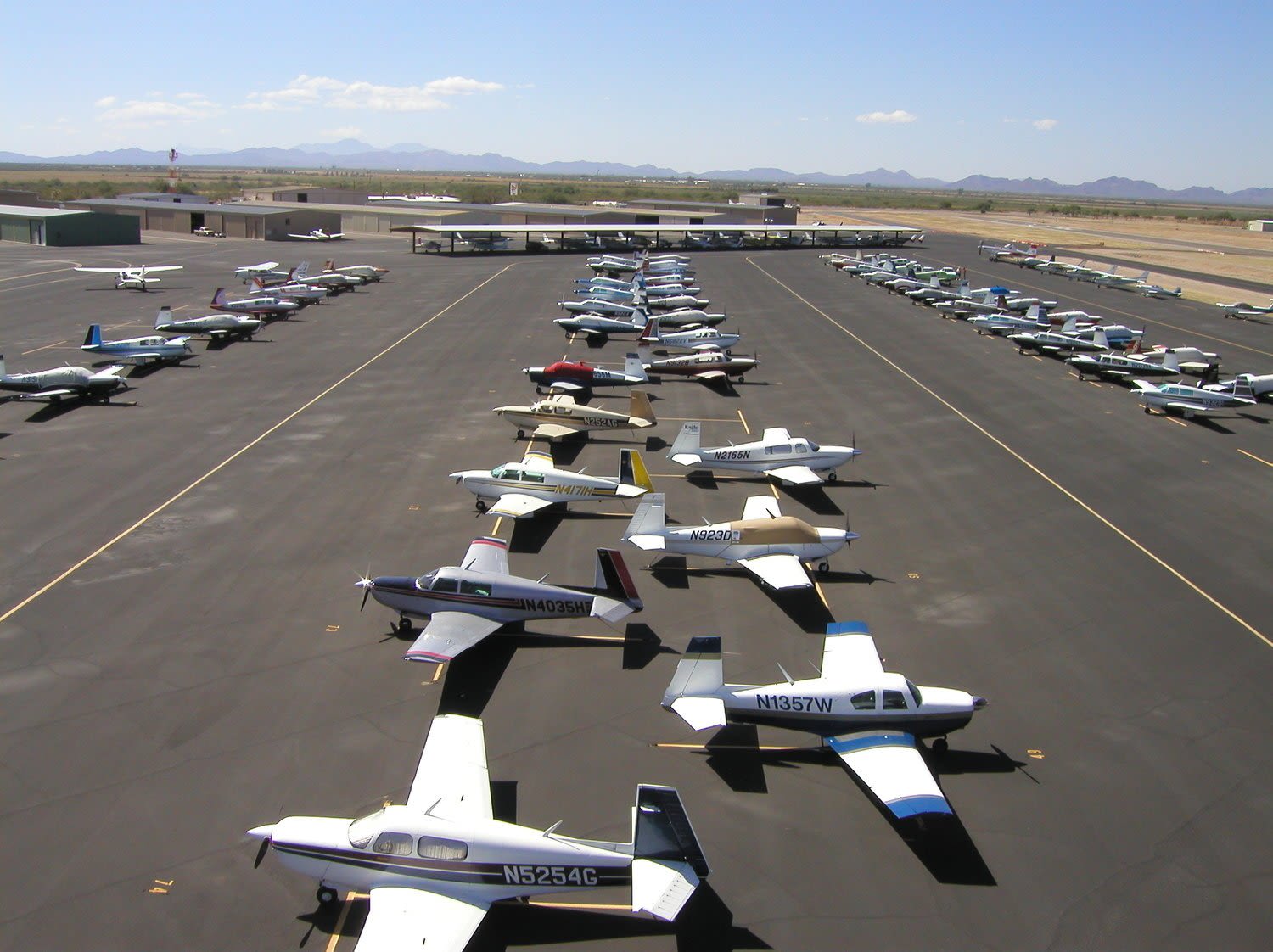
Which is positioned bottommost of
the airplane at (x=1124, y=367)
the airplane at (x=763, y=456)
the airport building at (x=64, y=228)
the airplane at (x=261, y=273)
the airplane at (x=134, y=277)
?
the airplane at (x=763, y=456)

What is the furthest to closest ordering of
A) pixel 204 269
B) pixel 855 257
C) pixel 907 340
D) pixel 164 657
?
pixel 855 257 < pixel 204 269 < pixel 907 340 < pixel 164 657

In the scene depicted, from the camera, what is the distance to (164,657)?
77.3 feet

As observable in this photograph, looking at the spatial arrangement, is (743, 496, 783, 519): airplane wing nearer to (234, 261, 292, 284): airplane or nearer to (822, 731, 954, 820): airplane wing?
(822, 731, 954, 820): airplane wing

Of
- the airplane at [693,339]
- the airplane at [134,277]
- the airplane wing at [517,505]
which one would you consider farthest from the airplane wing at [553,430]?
the airplane at [134,277]

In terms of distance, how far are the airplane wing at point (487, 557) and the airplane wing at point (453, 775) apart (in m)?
7.94

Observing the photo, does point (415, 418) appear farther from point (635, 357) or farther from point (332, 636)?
point (332, 636)

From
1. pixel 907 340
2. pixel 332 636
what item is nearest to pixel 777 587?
pixel 332 636

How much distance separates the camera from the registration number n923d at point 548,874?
49.8ft

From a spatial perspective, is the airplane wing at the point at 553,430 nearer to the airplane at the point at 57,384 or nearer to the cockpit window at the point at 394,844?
the airplane at the point at 57,384

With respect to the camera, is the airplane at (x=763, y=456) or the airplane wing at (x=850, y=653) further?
the airplane at (x=763, y=456)

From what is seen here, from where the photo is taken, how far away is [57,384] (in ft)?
154

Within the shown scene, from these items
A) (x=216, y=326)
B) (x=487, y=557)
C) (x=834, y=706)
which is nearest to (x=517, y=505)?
(x=487, y=557)

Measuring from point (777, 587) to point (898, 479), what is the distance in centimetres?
1515

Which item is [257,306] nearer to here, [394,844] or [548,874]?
[394,844]
